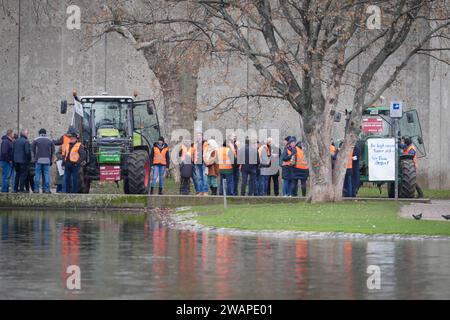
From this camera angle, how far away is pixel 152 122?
123ft

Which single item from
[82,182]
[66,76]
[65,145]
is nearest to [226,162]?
[82,182]

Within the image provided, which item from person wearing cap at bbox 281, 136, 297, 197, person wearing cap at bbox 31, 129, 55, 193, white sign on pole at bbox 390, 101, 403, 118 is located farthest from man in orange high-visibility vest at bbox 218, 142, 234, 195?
white sign on pole at bbox 390, 101, 403, 118

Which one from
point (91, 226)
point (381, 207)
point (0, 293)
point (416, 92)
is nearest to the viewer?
point (0, 293)

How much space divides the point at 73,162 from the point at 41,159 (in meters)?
1.26

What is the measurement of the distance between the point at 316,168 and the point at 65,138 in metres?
7.18

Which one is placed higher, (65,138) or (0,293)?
(65,138)

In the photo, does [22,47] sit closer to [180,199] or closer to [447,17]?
[180,199]

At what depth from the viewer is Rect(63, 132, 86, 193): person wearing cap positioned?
112 feet

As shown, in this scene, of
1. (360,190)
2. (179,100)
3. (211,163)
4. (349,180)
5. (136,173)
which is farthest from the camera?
(179,100)

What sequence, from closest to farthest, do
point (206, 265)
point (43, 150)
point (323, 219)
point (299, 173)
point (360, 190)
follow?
point (206, 265)
point (323, 219)
point (299, 173)
point (43, 150)
point (360, 190)

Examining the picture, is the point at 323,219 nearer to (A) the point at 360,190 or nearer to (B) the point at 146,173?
(B) the point at 146,173

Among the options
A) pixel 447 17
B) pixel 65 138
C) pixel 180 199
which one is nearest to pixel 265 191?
pixel 180 199

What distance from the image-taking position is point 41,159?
3522cm

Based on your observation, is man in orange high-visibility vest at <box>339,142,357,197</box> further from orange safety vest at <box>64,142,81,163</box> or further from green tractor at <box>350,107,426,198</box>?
orange safety vest at <box>64,142,81,163</box>
